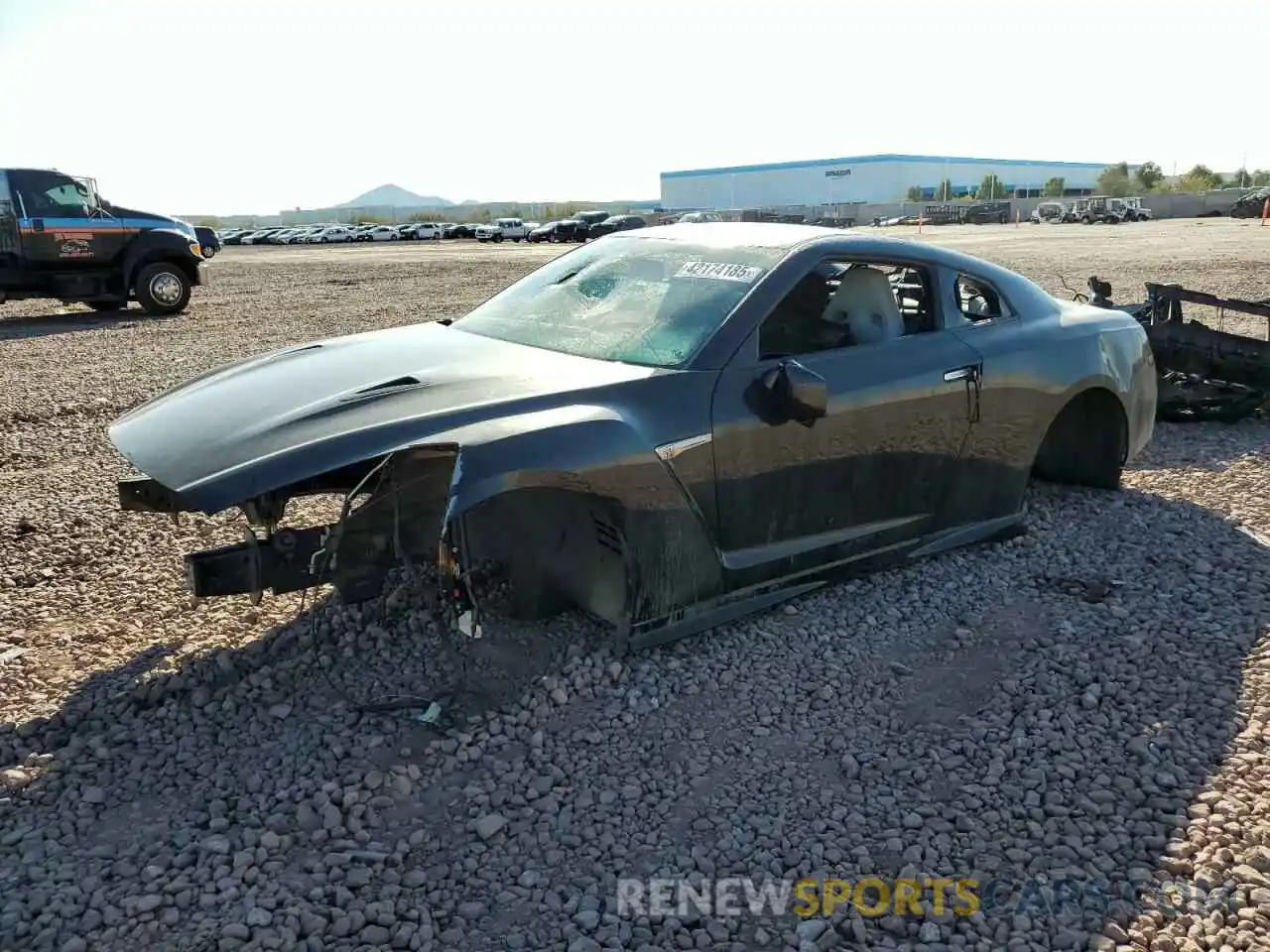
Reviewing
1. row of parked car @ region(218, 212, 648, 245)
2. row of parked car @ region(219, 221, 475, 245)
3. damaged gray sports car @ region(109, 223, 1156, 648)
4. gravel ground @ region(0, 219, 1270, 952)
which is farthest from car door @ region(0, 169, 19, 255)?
row of parked car @ region(219, 221, 475, 245)

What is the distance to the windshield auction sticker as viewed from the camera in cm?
389

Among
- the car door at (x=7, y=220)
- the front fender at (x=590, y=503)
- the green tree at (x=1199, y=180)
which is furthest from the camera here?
the green tree at (x=1199, y=180)

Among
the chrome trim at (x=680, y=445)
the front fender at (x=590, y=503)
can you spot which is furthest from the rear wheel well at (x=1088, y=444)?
the front fender at (x=590, y=503)

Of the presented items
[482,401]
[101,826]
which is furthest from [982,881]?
[101,826]

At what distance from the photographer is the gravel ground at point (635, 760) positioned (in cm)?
242

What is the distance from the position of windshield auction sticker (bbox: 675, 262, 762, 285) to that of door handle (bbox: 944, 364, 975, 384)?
37.0 inches

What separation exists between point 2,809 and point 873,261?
357cm

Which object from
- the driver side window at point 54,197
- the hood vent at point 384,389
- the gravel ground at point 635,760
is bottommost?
the gravel ground at point 635,760

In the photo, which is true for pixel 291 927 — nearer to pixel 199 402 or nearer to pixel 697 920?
pixel 697 920

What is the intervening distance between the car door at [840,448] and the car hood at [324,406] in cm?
46

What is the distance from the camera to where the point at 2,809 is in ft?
9.11

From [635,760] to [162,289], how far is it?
1393 centimetres

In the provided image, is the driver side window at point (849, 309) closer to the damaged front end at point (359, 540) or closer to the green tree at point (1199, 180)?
the damaged front end at point (359, 540)

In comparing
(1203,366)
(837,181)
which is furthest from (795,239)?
(837,181)
